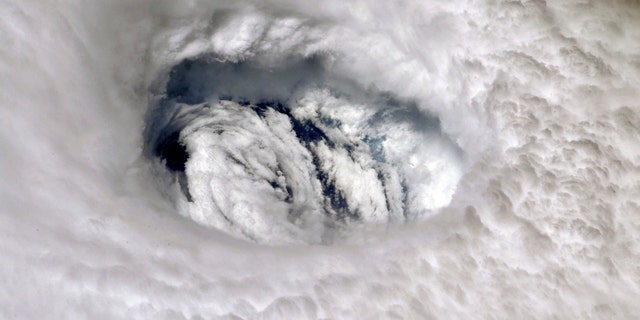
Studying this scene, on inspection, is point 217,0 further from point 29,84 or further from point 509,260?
point 509,260

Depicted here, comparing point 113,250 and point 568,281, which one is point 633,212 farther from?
point 113,250

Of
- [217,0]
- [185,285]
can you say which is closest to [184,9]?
[217,0]

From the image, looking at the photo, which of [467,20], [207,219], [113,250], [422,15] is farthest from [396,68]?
[113,250]

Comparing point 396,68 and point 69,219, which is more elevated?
point 396,68

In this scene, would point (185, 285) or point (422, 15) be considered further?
point (422, 15)

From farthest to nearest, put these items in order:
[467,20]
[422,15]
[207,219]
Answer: [207,219] < [422,15] < [467,20]

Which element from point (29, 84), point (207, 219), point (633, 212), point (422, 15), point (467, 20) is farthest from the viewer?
point (207, 219)

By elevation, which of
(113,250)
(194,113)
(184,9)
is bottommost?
(194,113)
